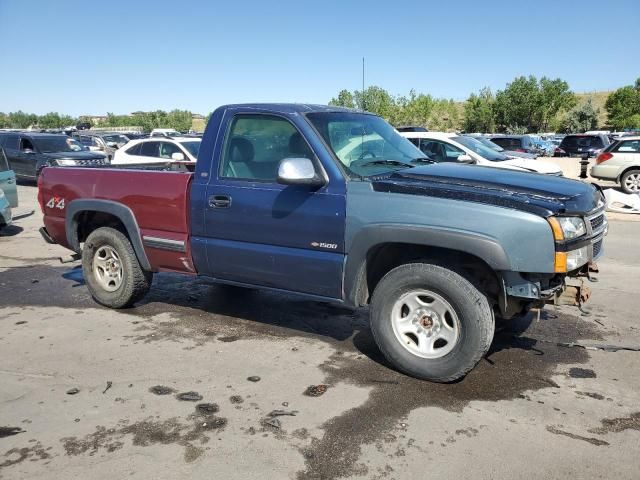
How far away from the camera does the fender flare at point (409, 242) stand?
11.5 ft

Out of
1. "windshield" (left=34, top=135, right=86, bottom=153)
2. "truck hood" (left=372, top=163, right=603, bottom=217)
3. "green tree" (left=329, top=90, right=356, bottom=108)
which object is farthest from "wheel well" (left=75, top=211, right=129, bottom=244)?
"green tree" (left=329, top=90, right=356, bottom=108)

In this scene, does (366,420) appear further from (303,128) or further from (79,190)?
(79,190)

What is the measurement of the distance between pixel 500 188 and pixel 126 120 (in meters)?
116

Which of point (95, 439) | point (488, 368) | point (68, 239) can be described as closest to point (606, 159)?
point (488, 368)

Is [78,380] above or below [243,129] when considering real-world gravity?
below

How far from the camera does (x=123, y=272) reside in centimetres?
550

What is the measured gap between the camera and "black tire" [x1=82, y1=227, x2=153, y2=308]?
5445 millimetres

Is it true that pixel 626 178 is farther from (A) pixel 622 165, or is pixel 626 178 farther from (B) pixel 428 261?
(B) pixel 428 261

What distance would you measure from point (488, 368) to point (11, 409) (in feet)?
11.0

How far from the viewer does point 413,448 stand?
122 inches

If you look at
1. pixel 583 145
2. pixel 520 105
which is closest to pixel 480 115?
pixel 520 105

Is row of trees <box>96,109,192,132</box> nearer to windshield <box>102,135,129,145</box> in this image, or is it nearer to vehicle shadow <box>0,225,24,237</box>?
windshield <box>102,135,129,145</box>

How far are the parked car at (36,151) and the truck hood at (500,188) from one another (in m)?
15.8

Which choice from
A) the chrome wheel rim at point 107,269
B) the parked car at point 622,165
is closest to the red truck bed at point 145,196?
the chrome wheel rim at point 107,269
